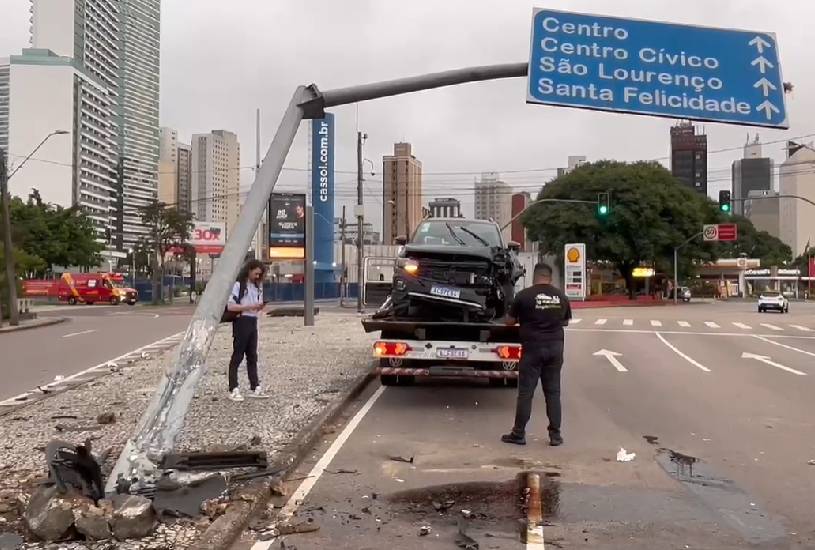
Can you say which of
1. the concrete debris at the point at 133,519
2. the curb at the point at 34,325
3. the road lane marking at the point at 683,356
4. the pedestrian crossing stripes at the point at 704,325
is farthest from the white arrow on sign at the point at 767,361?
the curb at the point at 34,325

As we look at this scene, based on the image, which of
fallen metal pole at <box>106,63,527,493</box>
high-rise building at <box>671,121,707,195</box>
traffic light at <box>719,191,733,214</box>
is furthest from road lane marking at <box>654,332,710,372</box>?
high-rise building at <box>671,121,707,195</box>

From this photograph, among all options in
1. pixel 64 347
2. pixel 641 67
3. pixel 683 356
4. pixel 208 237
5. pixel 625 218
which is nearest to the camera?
pixel 641 67

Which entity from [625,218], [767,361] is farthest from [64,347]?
[625,218]

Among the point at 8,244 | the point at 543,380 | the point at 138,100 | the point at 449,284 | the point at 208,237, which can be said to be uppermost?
the point at 138,100

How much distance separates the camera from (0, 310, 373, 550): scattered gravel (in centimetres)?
603

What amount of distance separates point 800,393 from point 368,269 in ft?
34.2

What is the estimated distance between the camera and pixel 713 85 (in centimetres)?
908

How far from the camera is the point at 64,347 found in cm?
2041

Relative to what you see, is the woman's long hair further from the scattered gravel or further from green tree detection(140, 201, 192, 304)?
green tree detection(140, 201, 192, 304)

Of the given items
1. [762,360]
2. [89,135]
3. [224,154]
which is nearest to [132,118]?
[89,135]

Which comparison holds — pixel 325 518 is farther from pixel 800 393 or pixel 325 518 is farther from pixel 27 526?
pixel 800 393

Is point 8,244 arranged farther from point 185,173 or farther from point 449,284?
point 185,173

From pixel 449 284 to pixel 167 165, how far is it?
331 feet

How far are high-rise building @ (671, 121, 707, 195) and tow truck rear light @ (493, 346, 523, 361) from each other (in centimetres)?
16034
